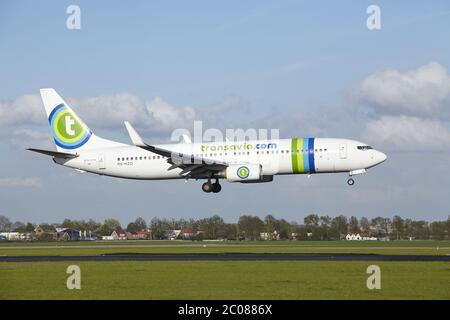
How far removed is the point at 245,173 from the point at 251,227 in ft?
249

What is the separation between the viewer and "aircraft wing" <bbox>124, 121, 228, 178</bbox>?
63.4 m

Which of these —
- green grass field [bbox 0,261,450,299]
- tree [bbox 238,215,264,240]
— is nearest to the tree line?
tree [bbox 238,215,264,240]

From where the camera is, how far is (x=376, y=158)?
2515 inches

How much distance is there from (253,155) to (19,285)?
118ft

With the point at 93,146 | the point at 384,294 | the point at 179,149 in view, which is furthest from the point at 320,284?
the point at 93,146

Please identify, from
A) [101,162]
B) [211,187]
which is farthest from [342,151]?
[101,162]

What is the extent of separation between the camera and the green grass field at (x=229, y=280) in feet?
92.9

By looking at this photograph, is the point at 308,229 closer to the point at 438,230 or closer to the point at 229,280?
the point at 438,230

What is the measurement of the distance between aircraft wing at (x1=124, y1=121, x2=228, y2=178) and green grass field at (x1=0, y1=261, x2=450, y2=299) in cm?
2215

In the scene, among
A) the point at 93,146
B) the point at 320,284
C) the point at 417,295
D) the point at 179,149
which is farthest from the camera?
the point at 93,146

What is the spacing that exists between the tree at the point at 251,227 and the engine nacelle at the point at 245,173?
69.4 m

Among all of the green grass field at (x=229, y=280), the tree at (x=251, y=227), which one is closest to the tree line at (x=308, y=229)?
the tree at (x=251, y=227)

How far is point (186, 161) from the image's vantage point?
65.4 meters
